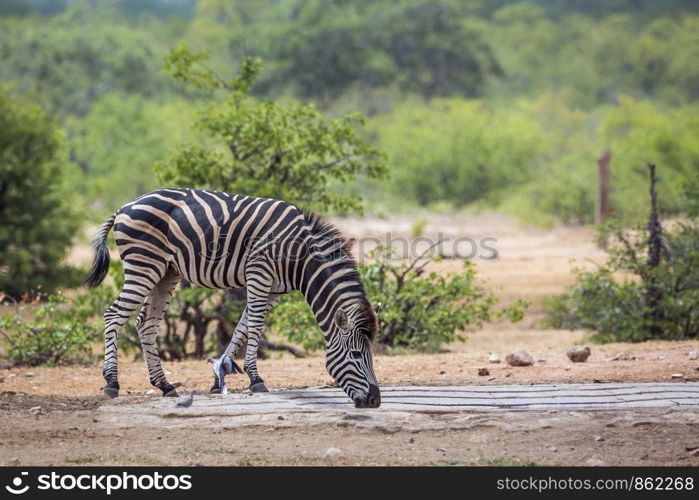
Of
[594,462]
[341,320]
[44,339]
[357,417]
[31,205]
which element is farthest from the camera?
[31,205]

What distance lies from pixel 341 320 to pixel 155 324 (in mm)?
1899

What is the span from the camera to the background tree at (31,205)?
734 inches

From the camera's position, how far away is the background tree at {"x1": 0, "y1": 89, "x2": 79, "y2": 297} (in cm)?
1864

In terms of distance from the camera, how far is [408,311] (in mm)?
12258

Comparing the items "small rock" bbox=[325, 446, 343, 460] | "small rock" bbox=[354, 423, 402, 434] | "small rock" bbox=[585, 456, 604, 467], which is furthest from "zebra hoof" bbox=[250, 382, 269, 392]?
"small rock" bbox=[585, 456, 604, 467]

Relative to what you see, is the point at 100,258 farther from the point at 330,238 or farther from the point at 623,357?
the point at 623,357

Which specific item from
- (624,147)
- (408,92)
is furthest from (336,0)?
(624,147)

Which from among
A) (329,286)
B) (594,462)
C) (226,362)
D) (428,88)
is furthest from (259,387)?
(428,88)

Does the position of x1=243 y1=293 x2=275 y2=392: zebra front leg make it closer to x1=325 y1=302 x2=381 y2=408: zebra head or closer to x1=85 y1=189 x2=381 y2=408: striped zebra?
x1=85 y1=189 x2=381 y2=408: striped zebra

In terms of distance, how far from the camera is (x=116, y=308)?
27.0 feet

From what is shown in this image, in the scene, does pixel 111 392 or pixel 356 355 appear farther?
pixel 111 392

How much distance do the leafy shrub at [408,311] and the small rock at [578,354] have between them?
211 centimetres

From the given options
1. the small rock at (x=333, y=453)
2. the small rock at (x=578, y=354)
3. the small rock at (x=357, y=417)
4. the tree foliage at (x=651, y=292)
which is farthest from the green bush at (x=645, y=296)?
the small rock at (x=333, y=453)
